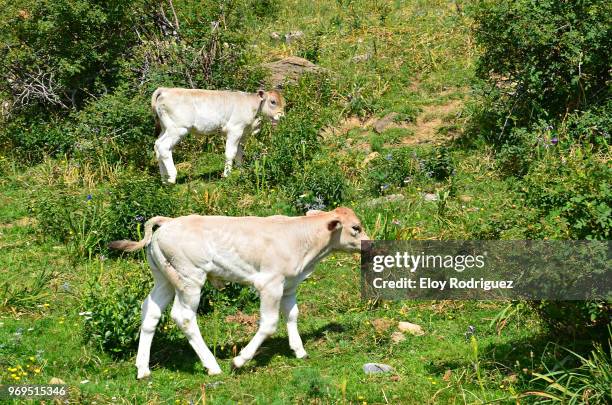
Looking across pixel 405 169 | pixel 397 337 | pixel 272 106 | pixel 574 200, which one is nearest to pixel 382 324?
pixel 397 337

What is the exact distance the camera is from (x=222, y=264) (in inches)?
406

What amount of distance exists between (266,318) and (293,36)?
15.3 m

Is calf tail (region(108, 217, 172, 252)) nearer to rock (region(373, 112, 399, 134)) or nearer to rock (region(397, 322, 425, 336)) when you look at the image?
rock (region(397, 322, 425, 336))

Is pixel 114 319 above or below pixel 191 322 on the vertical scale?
below

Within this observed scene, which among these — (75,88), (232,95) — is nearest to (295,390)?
(232,95)

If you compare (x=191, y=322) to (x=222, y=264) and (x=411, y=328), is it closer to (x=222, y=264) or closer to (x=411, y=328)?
(x=222, y=264)

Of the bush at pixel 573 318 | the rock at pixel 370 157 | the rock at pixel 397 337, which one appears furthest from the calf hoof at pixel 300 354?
the rock at pixel 370 157

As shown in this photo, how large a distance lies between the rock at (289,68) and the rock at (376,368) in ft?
38.4

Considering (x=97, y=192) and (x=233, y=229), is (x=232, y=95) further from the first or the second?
(x=233, y=229)

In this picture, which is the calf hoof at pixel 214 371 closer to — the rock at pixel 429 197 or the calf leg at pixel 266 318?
the calf leg at pixel 266 318

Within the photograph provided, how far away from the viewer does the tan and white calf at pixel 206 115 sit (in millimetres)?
17172

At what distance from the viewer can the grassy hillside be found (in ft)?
32.4

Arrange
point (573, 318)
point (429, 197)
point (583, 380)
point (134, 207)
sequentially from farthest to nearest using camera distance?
point (429, 197)
point (134, 207)
point (573, 318)
point (583, 380)

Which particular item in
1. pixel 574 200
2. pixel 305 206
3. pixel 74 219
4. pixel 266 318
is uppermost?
pixel 574 200
